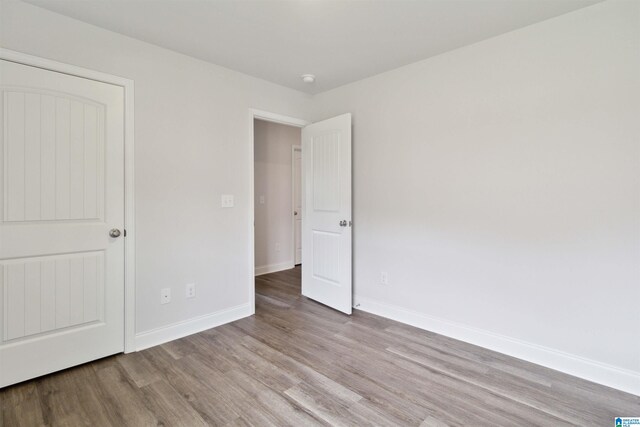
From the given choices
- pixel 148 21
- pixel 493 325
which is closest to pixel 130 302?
pixel 148 21

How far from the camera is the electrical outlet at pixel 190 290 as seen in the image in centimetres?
273

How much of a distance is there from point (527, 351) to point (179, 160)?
311cm

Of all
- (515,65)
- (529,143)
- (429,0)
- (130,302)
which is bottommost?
(130,302)

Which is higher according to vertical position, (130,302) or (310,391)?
(130,302)

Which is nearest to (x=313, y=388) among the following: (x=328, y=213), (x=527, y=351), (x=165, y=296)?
(x=165, y=296)

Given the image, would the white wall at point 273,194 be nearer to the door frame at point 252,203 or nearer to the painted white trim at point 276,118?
the painted white trim at point 276,118

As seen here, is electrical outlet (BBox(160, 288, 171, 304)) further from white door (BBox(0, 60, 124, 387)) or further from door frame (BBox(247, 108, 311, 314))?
door frame (BBox(247, 108, 311, 314))

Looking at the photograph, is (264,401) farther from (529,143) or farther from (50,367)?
(529,143)

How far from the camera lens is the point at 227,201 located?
9.75ft

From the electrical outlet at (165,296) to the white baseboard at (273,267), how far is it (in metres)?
2.14

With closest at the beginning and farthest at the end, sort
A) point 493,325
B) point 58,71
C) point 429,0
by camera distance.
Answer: point 429,0 < point 58,71 < point 493,325

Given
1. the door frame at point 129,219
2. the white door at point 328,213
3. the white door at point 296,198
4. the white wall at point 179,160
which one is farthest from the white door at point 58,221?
the white door at point 296,198

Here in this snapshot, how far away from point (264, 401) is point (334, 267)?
64.0 inches

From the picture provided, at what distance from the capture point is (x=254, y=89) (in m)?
3.15
